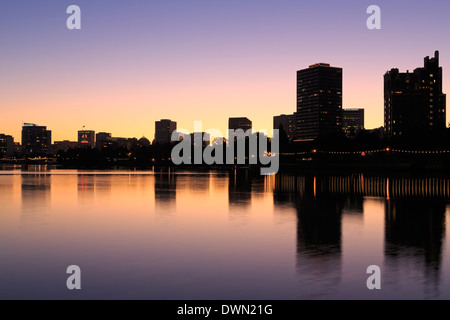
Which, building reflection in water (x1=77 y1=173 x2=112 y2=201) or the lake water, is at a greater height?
the lake water

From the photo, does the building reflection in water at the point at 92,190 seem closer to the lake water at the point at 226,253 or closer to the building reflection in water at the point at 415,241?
the lake water at the point at 226,253

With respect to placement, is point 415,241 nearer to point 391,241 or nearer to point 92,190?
Result: point 391,241

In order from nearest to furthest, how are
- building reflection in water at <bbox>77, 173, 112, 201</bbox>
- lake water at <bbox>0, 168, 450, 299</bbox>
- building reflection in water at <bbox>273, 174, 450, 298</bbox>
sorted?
1. lake water at <bbox>0, 168, 450, 299</bbox>
2. building reflection in water at <bbox>273, 174, 450, 298</bbox>
3. building reflection in water at <bbox>77, 173, 112, 201</bbox>

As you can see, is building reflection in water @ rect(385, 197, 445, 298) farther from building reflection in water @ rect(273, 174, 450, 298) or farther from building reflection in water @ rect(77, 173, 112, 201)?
building reflection in water @ rect(77, 173, 112, 201)

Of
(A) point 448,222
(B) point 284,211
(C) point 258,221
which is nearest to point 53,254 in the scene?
(C) point 258,221

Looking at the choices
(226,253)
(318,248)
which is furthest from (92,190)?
(318,248)

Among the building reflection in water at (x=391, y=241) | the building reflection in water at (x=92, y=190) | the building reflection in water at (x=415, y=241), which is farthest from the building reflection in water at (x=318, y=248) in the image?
the building reflection in water at (x=92, y=190)

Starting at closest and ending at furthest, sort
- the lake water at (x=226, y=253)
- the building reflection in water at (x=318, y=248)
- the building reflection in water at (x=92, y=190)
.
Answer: the lake water at (x=226, y=253), the building reflection in water at (x=318, y=248), the building reflection in water at (x=92, y=190)

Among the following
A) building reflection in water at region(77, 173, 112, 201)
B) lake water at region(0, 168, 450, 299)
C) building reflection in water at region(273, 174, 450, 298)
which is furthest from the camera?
building reflection in water at region(77, 173, 112, 201)

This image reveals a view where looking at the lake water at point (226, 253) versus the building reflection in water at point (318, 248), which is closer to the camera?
the lake water at point (226, 253)

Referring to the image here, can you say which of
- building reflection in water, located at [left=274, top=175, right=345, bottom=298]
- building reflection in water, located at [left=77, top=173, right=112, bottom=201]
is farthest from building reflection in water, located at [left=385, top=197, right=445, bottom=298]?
building reflection in water, located at [left=77, top=173, right=112, bottom=201]

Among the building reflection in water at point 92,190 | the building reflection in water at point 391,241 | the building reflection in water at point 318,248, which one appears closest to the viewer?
the building reflection in water at point 318,248

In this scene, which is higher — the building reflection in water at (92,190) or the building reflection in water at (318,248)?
the building reflection in water at (318,248)
